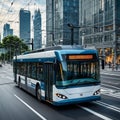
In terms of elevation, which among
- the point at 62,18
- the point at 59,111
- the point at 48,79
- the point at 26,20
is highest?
the point at 26,20

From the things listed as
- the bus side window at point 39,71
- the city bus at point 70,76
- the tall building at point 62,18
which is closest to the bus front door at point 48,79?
the city bus at point 70,76

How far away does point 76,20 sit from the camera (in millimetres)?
97250

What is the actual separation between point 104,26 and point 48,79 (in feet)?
188

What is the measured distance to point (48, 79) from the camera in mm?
13609

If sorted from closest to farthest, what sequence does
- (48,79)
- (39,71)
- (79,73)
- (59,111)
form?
(59,111), (79,73), (48,79), (39,71)

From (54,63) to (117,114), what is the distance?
136 inches

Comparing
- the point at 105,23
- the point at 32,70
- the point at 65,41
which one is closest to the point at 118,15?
the point at 105,23

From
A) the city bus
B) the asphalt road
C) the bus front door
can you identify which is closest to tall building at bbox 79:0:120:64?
the asphalt road

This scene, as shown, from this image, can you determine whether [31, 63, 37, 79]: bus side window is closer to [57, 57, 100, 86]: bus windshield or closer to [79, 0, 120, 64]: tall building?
[57, 57, 100, 86]: bus windshield

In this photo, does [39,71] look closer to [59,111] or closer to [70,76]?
[70,76]

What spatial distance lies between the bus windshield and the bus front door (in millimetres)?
838

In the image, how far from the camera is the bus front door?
13.2 meters

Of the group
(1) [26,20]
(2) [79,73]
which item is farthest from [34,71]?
(1) [26,20]

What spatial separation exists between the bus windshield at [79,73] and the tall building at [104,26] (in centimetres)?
4723
